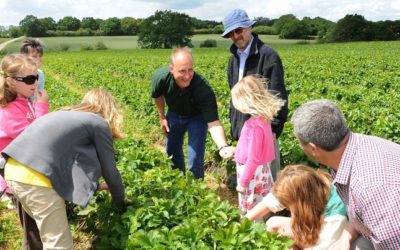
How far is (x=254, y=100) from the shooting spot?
4016 mm

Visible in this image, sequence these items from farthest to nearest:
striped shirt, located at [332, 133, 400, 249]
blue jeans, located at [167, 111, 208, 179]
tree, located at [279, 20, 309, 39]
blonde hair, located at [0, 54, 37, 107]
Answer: tree, located at [279, 20, 309, 39] < blue jeans, located at [167, 111, 208, 179] < blonde hair, located at [0, 54, 37, 107] < striped shirt, located at [332, 133, 400, 249]

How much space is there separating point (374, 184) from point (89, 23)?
106m

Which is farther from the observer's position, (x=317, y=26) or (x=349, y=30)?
(x=317, y=26)

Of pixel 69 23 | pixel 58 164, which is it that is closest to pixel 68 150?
pixel 58 164

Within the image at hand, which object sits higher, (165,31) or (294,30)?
(165,31)

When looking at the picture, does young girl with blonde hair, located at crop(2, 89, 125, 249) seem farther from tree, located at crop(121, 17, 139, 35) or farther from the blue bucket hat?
tree, located at crop(121, 17, 139, 35)

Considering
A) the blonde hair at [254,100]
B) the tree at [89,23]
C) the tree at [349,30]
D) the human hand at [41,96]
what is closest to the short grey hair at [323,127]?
the blonde hair at [254,100]

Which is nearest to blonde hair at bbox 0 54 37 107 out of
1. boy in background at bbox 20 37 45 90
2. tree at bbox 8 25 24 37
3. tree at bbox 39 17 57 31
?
boy in background at bbox 20 37 45 90

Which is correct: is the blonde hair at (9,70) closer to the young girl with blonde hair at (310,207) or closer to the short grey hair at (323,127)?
the young girl with blonde hair at (310,207)

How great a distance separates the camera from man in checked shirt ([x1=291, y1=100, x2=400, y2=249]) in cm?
227

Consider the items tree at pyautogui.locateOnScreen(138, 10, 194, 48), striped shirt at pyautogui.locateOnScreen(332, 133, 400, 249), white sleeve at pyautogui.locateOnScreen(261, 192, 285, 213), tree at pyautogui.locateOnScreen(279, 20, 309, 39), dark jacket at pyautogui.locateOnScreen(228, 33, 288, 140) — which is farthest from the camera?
tree at pyautogui.locateOnScreen(279, 20, 309, 39)

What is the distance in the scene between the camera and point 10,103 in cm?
404

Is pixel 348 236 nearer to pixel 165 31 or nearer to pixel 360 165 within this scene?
pixel 360 165

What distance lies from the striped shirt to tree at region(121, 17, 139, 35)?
332 ft
